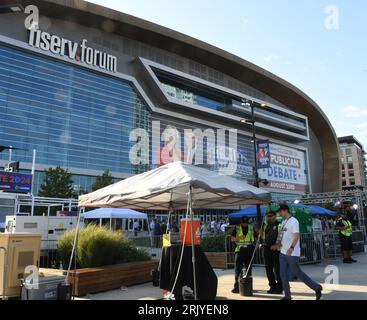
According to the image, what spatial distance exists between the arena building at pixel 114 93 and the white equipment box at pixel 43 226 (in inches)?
579

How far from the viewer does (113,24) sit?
55250mm

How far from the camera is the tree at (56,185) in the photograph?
3843 cm

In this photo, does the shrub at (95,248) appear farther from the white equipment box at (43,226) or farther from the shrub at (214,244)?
the shrub at (214,244)

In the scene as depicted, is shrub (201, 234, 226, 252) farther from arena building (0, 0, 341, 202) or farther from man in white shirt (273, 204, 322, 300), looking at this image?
arena building (0, 0, 341, 202)

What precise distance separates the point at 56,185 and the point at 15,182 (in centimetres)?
1904

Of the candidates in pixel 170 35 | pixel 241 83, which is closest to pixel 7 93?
pixel 170 35

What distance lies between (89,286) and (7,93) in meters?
38.6

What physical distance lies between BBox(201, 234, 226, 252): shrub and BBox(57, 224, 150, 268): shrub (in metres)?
4.43

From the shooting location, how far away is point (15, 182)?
2011 centimetres

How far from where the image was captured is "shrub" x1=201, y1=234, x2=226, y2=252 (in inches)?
540

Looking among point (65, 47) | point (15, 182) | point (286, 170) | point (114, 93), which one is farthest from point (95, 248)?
point (286, 170)
